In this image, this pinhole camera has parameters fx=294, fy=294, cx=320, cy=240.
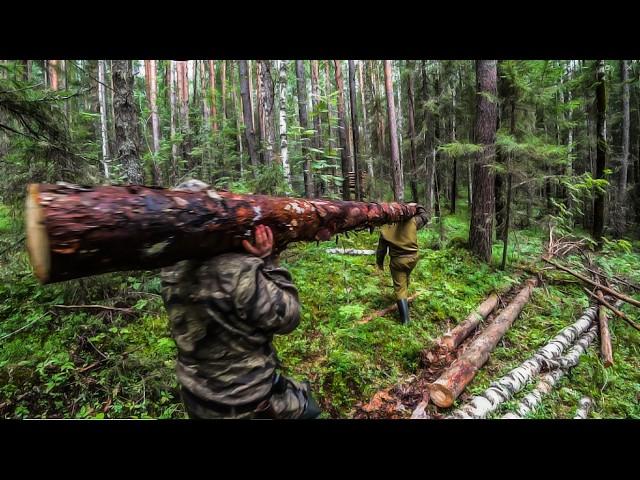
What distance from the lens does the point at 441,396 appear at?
342cm

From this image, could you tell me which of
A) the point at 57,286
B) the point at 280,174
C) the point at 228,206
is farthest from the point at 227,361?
the point at 280,174

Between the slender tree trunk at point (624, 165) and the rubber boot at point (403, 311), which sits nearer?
the rubber boot at point (403, 311)

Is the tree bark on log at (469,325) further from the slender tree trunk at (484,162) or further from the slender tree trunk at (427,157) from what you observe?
the slender tree trunk at (427,157)

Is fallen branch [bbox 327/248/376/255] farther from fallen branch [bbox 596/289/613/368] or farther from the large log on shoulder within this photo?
the large log on shoulder

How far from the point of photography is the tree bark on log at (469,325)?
4449mm

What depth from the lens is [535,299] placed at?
6250 mm

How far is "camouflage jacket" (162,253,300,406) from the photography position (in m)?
1.81

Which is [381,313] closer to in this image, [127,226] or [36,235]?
[127,226]

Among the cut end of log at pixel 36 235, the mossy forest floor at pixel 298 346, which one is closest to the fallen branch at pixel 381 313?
the mossy forest floor at pixel 298 346

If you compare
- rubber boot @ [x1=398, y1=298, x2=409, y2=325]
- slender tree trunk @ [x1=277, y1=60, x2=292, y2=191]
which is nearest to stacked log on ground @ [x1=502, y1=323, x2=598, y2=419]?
rubber boot @ [x1=398, y1=298, x2=409, y2=325]

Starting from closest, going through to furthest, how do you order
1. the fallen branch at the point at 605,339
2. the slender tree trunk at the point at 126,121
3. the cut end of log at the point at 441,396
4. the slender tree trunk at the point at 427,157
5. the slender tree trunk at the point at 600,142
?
the cut end of log at the point at 441,396
the fallen branch at the point at 605,339
the slender tree trunk at the point at 126,121
the slender tree trunk at the point at 600,142
the slender tree trunk at the point at 427,157

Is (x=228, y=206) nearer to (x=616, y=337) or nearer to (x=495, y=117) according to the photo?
(x=616, y=337)

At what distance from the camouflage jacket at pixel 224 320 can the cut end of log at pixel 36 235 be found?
0.73 metres
